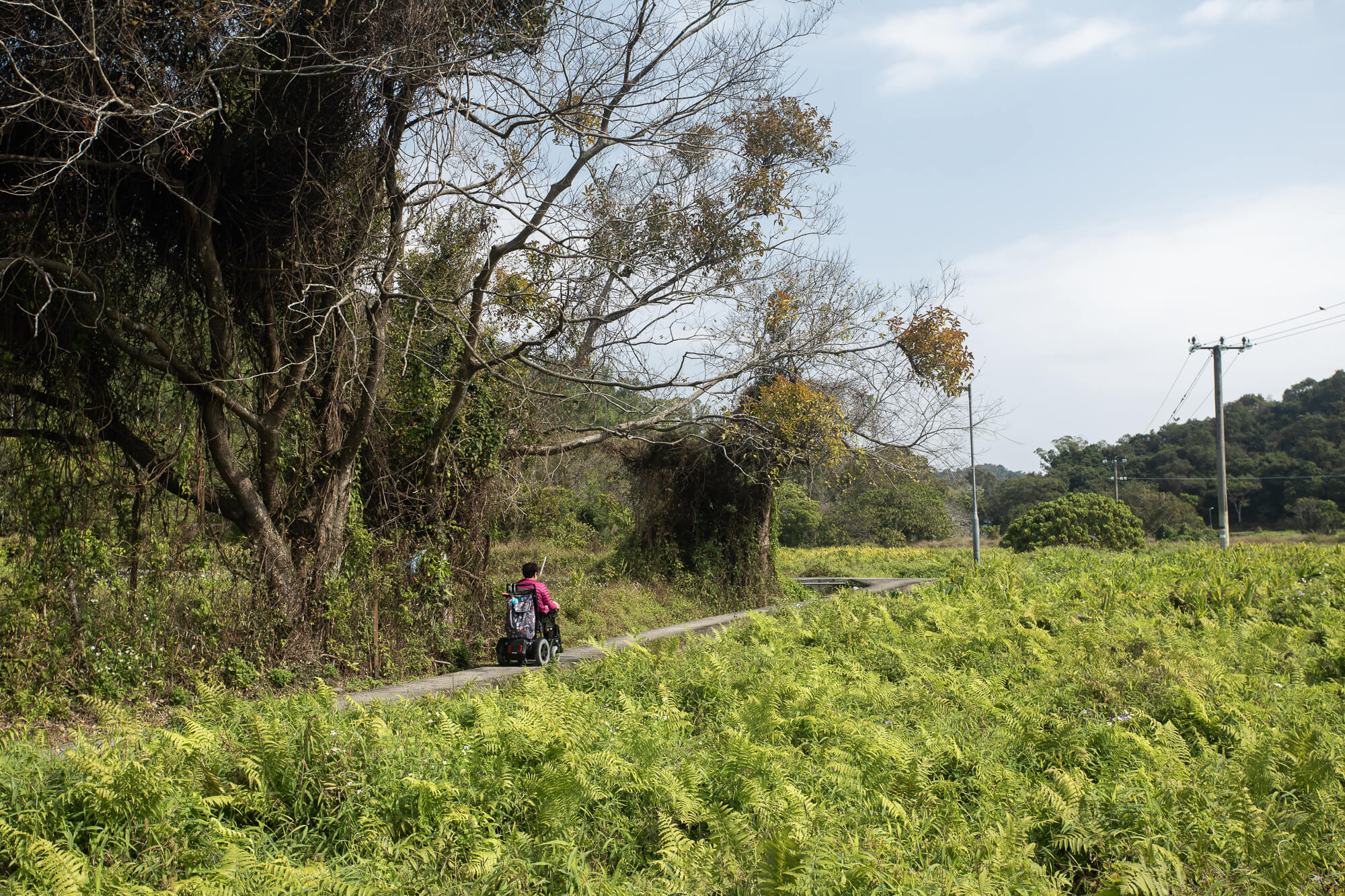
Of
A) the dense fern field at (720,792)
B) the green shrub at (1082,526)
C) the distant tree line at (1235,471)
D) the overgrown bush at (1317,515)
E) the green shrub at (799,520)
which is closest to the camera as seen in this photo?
the dense fern field at (720,792)

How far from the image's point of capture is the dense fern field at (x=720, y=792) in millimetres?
4352

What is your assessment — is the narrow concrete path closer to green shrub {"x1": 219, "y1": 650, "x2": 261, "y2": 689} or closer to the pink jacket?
the pink jacket

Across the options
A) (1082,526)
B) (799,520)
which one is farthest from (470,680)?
(799,520)

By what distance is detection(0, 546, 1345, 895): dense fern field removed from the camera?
4.35 m

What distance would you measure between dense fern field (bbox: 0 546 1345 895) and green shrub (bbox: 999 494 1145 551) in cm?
2758

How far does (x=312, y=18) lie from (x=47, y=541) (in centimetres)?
572

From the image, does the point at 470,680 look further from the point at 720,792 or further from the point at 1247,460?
the point at 1247,460

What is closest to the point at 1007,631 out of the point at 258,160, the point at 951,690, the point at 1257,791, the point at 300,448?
the point at 951,690

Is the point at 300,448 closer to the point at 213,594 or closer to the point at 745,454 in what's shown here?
the point at 213,594

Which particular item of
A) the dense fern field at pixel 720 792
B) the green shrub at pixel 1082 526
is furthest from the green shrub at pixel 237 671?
the green shrub at pixel 1082 526

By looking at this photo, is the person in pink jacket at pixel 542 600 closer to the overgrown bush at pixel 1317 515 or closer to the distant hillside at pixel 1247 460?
the overgrown bush at pixel 1317 515

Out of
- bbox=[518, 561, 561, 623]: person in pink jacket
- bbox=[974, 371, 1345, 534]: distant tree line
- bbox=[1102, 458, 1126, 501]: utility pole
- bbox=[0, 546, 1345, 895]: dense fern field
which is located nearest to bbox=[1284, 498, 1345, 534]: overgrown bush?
bbox=[974, 371, 1345, 534]: distant tree line

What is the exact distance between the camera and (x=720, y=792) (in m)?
5.53

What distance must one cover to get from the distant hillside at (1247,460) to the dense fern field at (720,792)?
190ft
